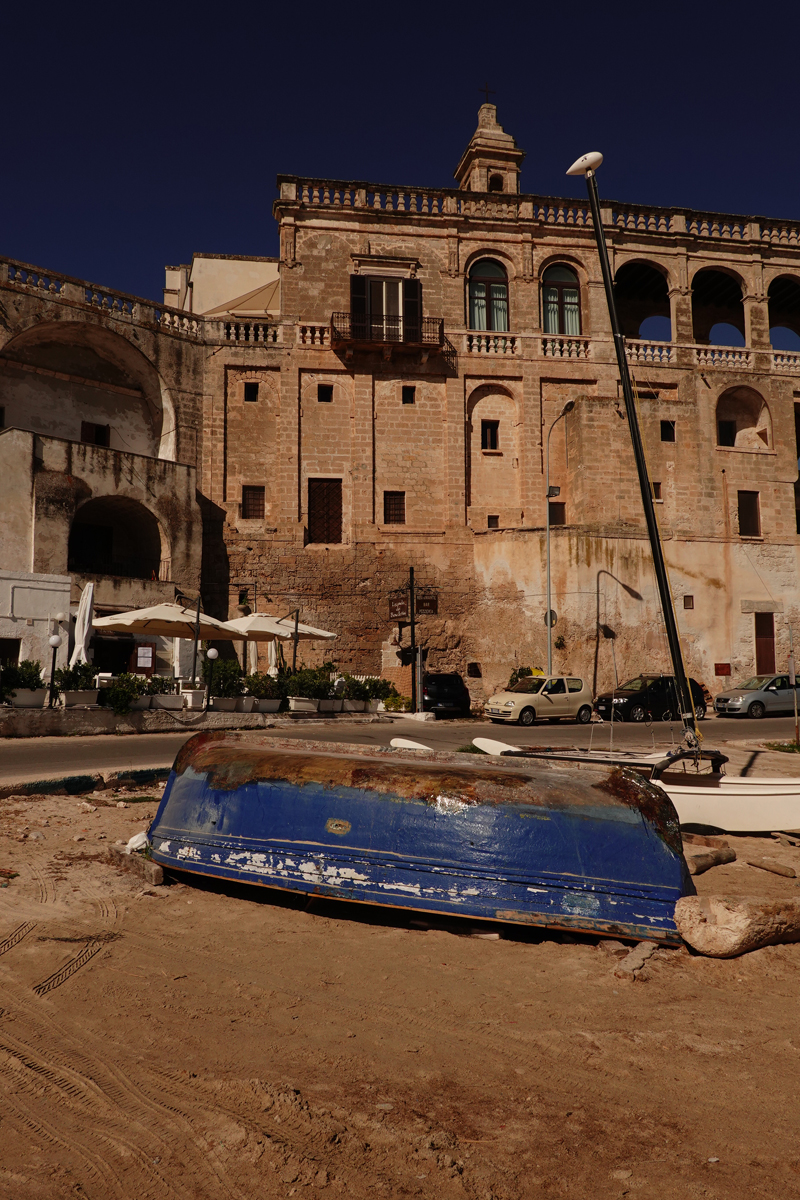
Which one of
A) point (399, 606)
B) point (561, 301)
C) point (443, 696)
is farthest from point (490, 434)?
point (443, 696)

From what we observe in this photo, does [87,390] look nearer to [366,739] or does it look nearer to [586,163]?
[366,739]

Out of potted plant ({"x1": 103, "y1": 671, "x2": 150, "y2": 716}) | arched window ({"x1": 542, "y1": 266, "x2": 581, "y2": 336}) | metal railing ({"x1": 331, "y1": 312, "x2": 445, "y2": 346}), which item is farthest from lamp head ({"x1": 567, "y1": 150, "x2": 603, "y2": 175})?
arched window ({"x1": 542, "y1": 266, "x2": 581, "y2": 336})

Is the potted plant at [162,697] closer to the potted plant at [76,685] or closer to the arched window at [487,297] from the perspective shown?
the potted plant at [76,685]

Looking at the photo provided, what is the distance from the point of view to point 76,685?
16922 millimetres

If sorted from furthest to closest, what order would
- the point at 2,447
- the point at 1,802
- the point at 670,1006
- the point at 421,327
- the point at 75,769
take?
the point at 421,327 → the point at 2,447 → the point at 75,769 → the point at 1,802 → the point at 670,1006

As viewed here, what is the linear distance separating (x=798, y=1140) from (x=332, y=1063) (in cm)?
170

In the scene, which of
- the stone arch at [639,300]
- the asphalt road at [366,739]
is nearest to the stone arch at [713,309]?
the stone arch at [639,300]

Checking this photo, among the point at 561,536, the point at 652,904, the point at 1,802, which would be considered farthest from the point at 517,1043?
the point at 561,536

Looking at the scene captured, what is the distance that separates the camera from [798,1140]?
2818 millimetres

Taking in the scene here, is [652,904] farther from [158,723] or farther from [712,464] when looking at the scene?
[712,464]

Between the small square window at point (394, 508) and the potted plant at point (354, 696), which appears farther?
the small square window at point (394, 508)

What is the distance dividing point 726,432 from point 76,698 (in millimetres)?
28025

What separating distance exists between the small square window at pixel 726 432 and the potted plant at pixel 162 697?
997 inches

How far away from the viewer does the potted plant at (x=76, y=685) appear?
55.0ft
